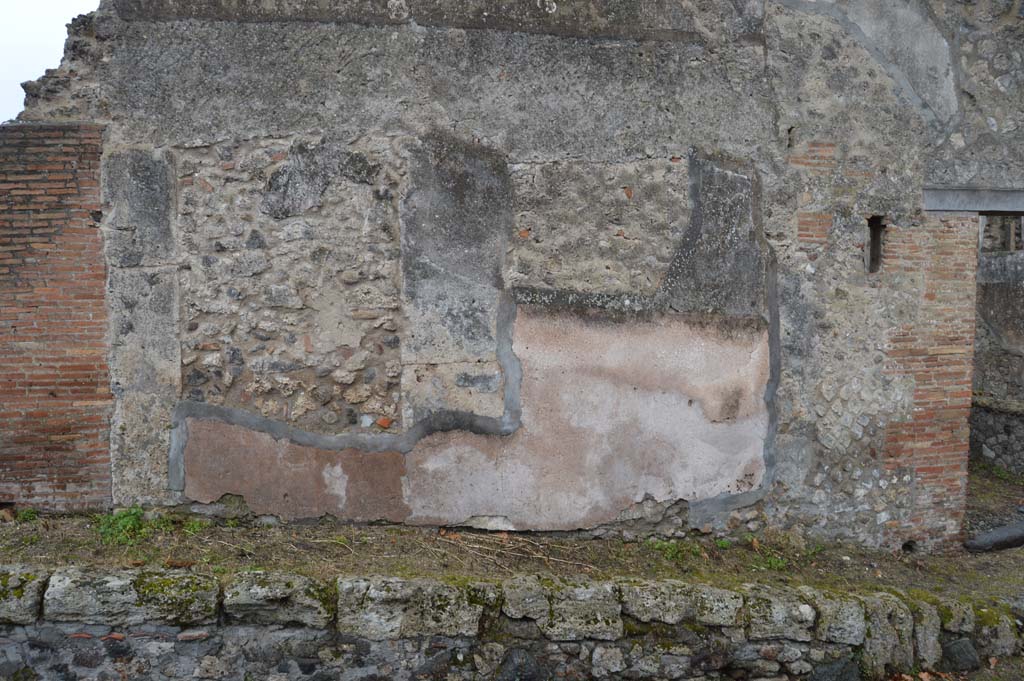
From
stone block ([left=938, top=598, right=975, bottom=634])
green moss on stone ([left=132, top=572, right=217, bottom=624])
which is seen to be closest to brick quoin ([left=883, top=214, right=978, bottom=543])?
stone block ([left=938, top=598, right=975, bottom=634])

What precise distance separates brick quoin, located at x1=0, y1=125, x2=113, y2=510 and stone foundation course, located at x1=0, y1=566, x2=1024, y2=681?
985 millimetres

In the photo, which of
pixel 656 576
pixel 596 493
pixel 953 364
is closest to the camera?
pixel 656 576

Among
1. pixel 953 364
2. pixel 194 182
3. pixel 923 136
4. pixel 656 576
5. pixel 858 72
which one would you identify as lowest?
pixel 656 576

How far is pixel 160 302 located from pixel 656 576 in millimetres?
3311

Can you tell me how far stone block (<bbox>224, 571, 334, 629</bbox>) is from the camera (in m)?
3.68

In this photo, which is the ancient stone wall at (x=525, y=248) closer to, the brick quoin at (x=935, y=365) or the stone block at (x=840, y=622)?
the brick quoin at (x=935, y=365)

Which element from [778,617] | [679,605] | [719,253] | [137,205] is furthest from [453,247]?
[778,617]

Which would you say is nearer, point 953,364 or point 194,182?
point 194,182

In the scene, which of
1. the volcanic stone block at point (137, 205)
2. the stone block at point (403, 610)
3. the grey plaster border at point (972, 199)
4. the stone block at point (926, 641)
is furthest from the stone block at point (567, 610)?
the grey plaster border at point (972, 199)

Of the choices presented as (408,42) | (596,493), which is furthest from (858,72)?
(596,493)

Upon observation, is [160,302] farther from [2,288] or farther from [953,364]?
[953,364]

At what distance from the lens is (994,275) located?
9.30 metres

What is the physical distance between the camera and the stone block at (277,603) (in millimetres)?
3684

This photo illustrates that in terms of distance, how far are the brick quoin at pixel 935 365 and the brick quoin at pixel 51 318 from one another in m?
4.94
